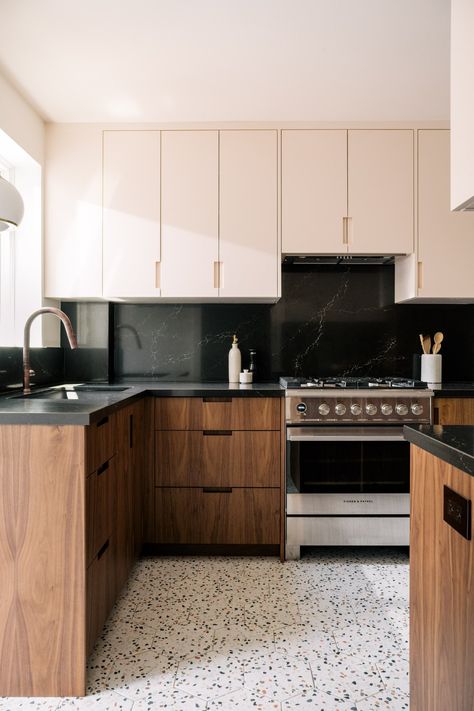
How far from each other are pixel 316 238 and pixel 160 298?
102 cm

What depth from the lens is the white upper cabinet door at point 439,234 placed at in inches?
117

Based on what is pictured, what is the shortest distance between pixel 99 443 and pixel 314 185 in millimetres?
2016

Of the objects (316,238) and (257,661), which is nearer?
(257,661)

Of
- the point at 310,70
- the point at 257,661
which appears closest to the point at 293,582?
the point at 257,661

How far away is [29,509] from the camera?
1.61 meters

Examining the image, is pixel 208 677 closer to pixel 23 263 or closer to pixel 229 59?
pixel 23 263

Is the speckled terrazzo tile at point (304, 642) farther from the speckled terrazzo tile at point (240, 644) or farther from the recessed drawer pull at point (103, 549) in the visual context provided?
the recessed drawer pull at point (103, 549)

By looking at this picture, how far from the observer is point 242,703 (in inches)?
63.2

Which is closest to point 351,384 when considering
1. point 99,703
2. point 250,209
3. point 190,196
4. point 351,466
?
point 351,466

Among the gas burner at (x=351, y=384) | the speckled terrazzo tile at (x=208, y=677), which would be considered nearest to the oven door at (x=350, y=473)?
the gas burner at (x=351, y=384)

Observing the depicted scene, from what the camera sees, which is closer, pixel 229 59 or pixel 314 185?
pixel 229 59

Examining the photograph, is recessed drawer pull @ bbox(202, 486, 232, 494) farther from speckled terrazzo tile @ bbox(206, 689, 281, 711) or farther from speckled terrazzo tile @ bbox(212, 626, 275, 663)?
speckled terrazzo tile @ bbox(206, 689, 281, 711)

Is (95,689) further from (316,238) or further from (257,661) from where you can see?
(316,238)

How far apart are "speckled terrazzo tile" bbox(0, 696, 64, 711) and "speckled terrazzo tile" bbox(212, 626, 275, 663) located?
1.86ft
